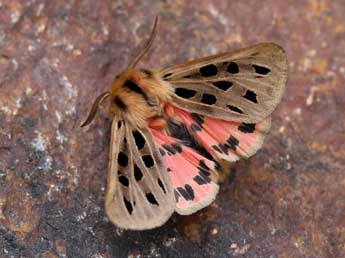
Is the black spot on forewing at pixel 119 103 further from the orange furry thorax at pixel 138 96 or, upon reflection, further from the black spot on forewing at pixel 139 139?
the black spot on forewing at pixel 139 139

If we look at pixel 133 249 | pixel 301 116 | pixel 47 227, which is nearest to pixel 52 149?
pixel 47 227

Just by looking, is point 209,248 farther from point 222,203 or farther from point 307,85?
point 307,85

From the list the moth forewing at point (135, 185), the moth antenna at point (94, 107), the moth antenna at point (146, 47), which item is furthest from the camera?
the moth antenna at point (146, 47)

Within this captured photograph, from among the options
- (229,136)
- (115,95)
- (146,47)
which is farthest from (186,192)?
(146,47)

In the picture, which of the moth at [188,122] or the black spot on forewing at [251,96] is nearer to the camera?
the moth at [188,122]

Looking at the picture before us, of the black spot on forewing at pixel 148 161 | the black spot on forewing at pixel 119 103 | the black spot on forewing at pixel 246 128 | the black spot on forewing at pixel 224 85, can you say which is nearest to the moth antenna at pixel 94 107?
the black spot on forewing at pixel 119 103
